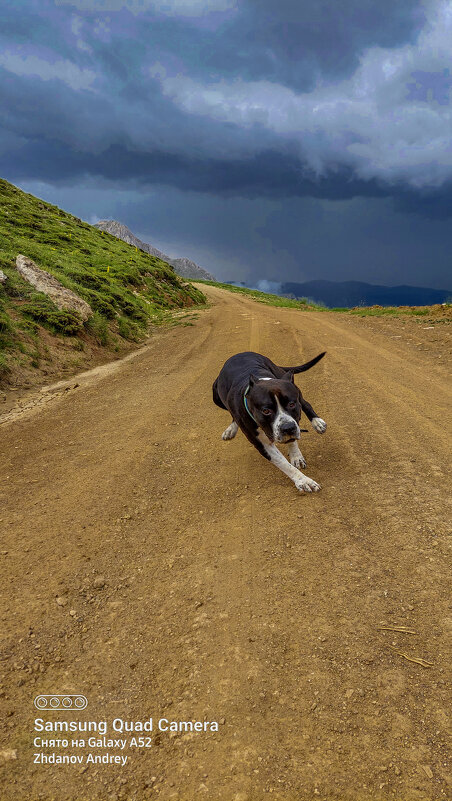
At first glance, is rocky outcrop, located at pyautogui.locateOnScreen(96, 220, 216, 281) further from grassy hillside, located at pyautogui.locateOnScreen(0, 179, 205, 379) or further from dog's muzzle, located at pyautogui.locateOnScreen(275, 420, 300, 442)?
dog's muzzle, located at pyautogui.locateOnScreen(275, 420, 300, 442)

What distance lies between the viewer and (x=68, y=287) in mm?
13602

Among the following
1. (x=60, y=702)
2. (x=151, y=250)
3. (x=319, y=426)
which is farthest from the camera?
(x=151, y=250)

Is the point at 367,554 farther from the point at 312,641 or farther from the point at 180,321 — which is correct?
the point at 180,321

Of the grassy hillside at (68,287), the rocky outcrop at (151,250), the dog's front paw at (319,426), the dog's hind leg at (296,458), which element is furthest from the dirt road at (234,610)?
the rocky outcrop at (151,250)

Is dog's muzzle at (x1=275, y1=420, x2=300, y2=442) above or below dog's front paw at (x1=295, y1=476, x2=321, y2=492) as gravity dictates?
above

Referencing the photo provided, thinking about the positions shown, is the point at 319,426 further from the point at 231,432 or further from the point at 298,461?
the point at 231,432

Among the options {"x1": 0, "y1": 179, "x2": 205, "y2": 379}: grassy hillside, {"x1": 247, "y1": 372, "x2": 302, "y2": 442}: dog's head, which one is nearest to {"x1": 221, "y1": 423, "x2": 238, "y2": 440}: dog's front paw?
{"x1": 247, "y1": 372, "x2": 302, "y2": 442}: dog's head

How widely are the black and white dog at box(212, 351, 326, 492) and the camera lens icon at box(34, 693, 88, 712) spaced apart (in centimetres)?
241

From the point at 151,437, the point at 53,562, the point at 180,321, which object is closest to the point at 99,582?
the point at 53,562

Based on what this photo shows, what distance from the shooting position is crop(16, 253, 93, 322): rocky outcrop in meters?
12.4

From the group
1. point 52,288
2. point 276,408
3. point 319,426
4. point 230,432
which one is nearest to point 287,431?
point 276,408

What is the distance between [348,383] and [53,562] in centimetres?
584

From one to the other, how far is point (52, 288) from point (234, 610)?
12554mm

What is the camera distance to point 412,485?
3889 millimetres
